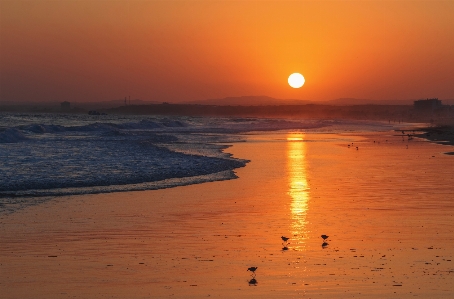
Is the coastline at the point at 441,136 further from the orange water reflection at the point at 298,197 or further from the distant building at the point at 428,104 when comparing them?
the distant building at the point at 428,104

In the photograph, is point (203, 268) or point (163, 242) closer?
point (203, 268)

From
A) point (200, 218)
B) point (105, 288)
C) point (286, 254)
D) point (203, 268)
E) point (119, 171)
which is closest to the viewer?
point (105, 288)

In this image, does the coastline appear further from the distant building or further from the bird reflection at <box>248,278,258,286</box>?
the distant building

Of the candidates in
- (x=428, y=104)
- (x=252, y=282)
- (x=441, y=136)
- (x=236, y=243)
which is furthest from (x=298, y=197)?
(x=428, y=104)

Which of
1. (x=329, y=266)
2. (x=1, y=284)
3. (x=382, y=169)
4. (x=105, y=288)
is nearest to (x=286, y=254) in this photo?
(x=329, y=266)

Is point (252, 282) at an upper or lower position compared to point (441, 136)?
upper

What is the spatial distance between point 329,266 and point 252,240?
216cm

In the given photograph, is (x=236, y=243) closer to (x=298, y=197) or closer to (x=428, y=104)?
(x=298, y=197)

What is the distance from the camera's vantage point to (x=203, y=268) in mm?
9633

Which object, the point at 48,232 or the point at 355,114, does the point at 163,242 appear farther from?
the point at 355,114

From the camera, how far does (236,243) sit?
1130 centimetres

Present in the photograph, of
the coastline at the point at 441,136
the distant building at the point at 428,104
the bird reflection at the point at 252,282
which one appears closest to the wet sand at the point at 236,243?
the bird reflection at the point at 252,282

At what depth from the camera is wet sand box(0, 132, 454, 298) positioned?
28.5 feet

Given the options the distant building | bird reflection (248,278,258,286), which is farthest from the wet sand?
the distant building
